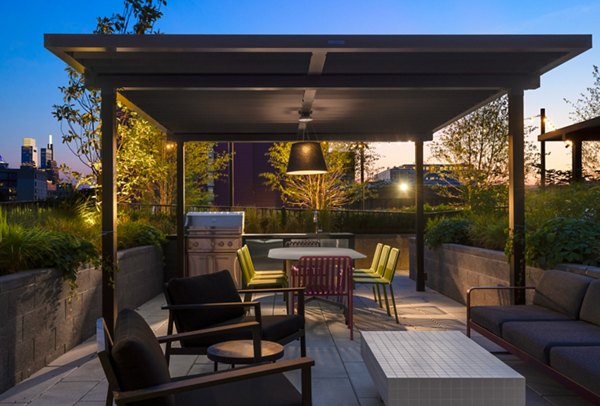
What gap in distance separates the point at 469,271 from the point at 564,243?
2214mm

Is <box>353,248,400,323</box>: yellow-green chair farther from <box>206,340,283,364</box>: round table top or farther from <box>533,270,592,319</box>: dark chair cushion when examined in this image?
<box>206,340,283,364</box>: round table top

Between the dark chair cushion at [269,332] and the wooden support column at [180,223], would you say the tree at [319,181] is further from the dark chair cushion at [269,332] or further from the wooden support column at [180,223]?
the dark chair cushion at [269,332]

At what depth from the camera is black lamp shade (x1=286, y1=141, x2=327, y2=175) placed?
6641 millimetres

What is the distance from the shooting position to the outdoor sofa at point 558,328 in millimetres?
2951

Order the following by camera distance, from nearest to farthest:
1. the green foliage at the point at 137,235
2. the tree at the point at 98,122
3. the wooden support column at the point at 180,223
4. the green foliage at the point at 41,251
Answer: the green foliage at the point at 41,251 → the green foliage at the point at 137,235 → the wooden support column at the point at 180,223 → the tree at the point at 98,122

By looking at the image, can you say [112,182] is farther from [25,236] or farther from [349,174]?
[349,174]

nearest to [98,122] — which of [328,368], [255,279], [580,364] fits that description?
[255,279]

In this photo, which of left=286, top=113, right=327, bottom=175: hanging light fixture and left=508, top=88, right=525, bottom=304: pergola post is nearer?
left=508, top=88, right=525, bottom=304: pergola post

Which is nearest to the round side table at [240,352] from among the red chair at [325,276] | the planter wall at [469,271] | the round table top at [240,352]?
the round table top at [240,352]

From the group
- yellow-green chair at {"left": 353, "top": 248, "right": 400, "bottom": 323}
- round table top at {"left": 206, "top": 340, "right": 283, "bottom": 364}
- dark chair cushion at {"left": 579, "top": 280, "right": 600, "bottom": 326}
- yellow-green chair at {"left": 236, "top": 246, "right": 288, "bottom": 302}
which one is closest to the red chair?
yellow-green chair at {"left": 353, "top": 248, "right": 400, "bottom": 323}

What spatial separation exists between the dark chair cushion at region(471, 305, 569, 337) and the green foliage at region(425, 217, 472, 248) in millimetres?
3459

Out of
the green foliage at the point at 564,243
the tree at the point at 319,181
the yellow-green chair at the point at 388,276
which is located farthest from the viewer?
the tree at the point at 319,181

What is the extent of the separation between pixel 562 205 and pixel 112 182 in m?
5.06

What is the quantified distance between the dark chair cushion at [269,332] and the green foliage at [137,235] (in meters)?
3.59
